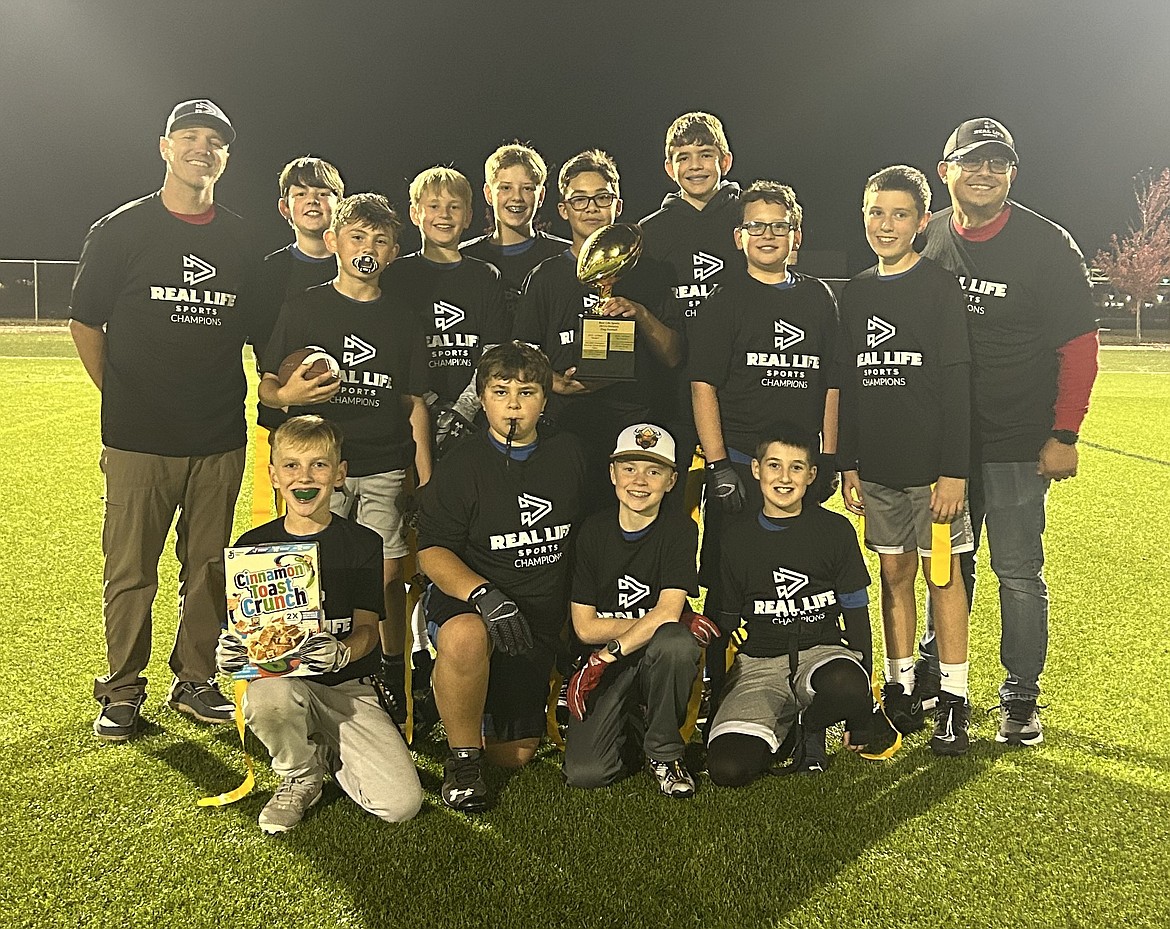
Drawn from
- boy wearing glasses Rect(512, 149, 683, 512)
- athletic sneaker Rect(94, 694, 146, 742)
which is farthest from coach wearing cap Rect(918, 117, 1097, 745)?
athletic sneaker Rect(94, 694, 146, 742)

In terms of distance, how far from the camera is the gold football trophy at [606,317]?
3301 millimetres

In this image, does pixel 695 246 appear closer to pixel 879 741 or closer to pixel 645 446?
pixel 645 446

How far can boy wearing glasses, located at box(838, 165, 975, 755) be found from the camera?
338cm

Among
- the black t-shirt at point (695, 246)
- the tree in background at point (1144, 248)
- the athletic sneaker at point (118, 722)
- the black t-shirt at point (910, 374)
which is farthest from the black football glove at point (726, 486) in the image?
the tree in background at point (1144, 248)

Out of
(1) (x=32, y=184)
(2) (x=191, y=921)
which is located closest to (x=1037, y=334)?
(2) (x=191, y=921)

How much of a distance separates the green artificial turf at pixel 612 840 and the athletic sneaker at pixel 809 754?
2.0 inches

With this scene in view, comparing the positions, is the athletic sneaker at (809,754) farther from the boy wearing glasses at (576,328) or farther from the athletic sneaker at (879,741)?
the boy wearing glasses at (576,328)

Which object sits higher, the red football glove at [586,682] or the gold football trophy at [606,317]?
the gold football trophy at [606,317]

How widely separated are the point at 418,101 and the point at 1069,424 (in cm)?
3096

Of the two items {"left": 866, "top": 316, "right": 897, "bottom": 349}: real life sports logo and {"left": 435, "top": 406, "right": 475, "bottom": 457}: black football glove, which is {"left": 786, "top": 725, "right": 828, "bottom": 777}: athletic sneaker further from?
{"left": 435, "top": 406, "right": 475, "bottom": 457}: black football glove

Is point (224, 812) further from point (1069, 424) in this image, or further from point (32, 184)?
point (32, 184)

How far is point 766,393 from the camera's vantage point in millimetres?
3492

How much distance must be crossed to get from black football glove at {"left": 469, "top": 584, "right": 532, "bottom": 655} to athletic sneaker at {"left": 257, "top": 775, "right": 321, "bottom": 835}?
0.69 meters

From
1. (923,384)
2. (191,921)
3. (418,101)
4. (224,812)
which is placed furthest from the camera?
(418,101)
